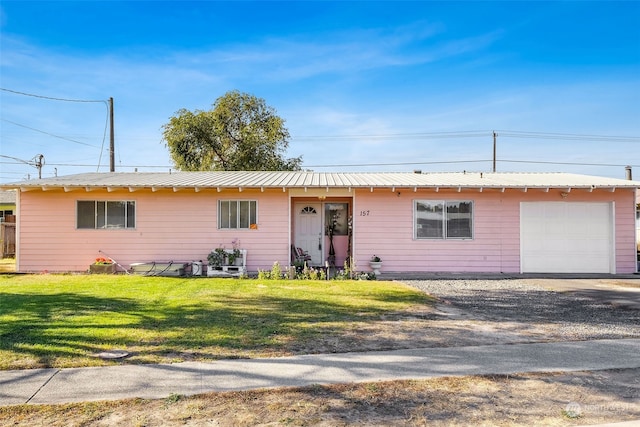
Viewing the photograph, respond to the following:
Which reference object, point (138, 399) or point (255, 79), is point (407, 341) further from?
point (255, 79)

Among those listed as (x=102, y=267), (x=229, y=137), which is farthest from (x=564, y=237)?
(x=229, y=137)

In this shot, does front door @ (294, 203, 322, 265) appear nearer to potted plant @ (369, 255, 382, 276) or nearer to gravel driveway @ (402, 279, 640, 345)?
potted plant @ (369, 255, 382, 276)

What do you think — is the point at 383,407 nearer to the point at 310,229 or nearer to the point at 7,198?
the point at 310,229

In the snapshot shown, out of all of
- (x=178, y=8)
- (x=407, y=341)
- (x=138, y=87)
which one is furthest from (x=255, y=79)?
(x=407, y=341)

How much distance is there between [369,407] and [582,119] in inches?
943

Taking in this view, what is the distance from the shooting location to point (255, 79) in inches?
890

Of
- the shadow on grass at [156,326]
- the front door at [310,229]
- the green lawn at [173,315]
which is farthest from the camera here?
the front door at [310,229]

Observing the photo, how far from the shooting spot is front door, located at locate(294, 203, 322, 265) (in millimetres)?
14547

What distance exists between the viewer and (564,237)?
12.8 meters

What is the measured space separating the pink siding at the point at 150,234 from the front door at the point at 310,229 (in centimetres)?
176

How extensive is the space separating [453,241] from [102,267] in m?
10.6

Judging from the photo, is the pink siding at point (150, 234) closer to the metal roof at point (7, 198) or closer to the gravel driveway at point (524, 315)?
the gravel driveway at point (524, 315)

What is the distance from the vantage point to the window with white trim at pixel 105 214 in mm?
12859

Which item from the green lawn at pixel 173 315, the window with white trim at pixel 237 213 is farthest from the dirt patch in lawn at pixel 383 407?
the window with white trim at pixel 237 213
